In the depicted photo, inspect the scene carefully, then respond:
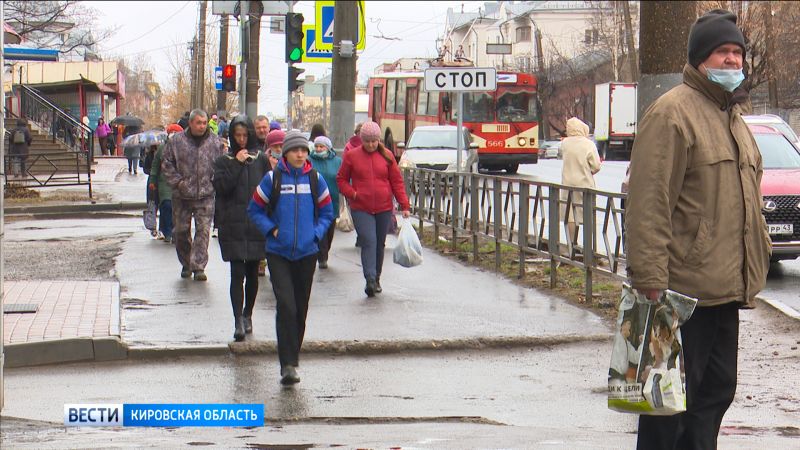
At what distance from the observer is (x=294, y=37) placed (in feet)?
70.3

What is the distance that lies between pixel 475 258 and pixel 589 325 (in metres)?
5.19

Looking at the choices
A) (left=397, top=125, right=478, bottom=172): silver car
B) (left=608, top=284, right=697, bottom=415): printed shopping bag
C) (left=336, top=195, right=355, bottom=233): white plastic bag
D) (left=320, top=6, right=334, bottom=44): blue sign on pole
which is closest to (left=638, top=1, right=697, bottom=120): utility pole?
(left=608, top=284, right=697, bottom=415): printed shopping bag

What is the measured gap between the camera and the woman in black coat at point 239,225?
1012 cm

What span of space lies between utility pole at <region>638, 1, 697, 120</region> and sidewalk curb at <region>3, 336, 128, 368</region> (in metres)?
4.32

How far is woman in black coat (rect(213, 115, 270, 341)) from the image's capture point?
10117 millimetres

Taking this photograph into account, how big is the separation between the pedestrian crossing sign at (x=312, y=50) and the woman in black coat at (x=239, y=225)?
12.6 m

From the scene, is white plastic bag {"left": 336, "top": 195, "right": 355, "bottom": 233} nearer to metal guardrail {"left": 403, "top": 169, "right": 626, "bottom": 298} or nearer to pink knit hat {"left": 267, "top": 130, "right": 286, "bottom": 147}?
metal guardrail {"left": 403, "top": 169, "right": 626, "bottom": 298}

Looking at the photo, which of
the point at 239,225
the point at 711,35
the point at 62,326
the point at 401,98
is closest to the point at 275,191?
the point at 239,225

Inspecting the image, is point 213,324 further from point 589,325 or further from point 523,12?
point 523,12

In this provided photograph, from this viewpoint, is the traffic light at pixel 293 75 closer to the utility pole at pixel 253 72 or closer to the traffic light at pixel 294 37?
the traffic light at pixel 294 37

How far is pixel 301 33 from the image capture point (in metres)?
21.5

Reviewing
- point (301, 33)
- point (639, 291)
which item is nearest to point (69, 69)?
point (301, 33)

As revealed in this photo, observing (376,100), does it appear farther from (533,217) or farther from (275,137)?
(275,137)

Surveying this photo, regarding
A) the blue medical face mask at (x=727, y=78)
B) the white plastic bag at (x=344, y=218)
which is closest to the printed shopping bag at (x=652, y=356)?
the blue medical face mask at (x=727, y=78)
